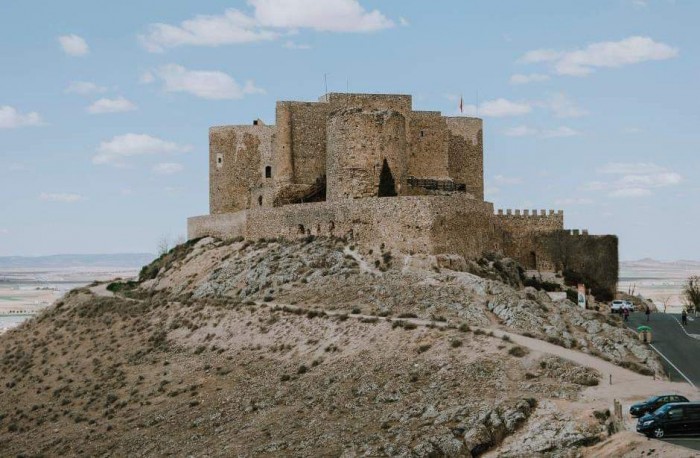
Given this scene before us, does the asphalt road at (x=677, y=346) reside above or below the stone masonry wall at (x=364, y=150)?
below

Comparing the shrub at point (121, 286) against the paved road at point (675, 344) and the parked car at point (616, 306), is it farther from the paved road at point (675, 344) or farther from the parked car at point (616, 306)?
the paved road at point (675, 344)

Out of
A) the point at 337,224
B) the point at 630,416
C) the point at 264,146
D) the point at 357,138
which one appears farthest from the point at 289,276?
the point at 630,416

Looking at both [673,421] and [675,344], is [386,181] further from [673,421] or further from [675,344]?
[673,421]

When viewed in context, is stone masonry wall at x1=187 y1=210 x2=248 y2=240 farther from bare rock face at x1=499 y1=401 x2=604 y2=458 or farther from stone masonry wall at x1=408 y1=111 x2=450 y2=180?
bare rock face at x1=499 y1=401 x2=604 y2=458

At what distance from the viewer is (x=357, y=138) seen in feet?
161

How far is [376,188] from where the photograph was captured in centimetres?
4909

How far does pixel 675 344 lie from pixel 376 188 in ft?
51.2

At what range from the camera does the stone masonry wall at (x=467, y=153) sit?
5666cm

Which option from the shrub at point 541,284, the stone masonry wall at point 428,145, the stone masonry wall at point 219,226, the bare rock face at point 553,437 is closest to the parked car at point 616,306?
the shrub at point 541,284

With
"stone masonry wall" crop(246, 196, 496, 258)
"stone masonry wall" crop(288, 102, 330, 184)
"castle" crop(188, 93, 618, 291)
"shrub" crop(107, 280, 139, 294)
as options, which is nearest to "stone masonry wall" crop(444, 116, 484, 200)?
"castle" crop(188, 93, 618, 291)

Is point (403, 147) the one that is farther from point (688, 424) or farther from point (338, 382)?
point (688, 424)

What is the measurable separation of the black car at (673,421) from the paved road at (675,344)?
26.3 feet

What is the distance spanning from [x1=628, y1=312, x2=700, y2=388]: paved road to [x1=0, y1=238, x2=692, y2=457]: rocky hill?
3.78 ft

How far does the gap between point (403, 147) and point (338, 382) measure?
1885 cm
